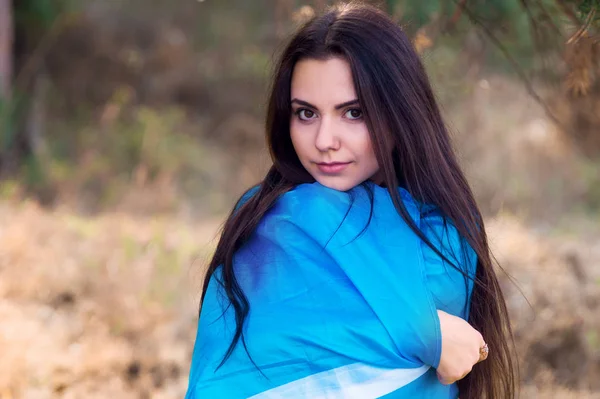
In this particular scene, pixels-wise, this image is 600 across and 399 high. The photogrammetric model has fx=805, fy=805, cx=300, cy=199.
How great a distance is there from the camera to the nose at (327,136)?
1.88 meters

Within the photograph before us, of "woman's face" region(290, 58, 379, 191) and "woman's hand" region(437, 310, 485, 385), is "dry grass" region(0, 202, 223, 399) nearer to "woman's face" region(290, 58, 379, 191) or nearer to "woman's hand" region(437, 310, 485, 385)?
"woman's face" region(290, 58, 379, 191)

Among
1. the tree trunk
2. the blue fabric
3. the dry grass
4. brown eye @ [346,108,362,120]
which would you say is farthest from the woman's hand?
the tree trunk

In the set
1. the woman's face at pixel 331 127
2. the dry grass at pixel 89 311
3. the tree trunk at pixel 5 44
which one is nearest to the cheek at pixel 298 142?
the woman's face at pixel 331 127

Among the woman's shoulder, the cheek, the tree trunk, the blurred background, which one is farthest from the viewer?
the tree trunk

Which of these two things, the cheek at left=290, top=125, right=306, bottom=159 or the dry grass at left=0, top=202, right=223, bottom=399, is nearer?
the cheek at left=290, top=125, right=306, bottom=159

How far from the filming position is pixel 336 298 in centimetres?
174

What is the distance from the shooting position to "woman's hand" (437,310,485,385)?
1.74 m

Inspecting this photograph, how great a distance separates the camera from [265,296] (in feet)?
5.94

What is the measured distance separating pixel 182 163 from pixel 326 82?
8.37 meters

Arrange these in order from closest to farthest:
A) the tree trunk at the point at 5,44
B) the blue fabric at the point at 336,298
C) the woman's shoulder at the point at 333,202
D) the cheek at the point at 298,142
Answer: the blue fabric at the point at 336,298
the woman's shoulder at the point at 333,202
the cheek at the point at 298,142
the tree trunk at the point at 5,44

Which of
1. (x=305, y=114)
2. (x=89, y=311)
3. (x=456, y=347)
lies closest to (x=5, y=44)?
(x=89, y=311)

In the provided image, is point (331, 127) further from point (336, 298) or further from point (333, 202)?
point (336, 298)

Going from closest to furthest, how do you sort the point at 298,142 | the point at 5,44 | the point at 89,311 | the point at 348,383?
1. the point at 348,383
2. the point at 298,142
3. the point at 89,311
4. the point at 5,44

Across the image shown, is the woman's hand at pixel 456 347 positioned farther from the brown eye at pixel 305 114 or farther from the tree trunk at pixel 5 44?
the tree trunk at pixel 5 44
